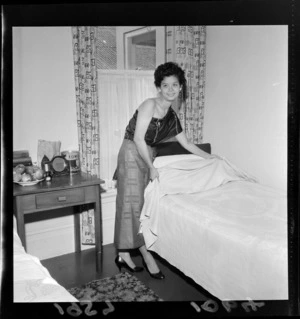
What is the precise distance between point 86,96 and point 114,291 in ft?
2.31

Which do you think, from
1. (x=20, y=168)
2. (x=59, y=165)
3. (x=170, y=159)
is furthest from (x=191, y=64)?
(x=20, y=168)

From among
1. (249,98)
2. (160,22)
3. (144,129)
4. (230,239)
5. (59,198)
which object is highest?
(160,22)

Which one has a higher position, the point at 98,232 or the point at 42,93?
the point at 42,93

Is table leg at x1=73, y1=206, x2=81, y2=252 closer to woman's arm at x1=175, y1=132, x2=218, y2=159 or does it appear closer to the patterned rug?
the patterned rug

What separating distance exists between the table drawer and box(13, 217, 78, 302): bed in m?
0.17

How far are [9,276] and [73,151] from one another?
477 millimetres

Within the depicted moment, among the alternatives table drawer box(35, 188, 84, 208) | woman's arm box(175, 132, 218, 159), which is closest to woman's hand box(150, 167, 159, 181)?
woman's arm box(175, 132, 218, 159)

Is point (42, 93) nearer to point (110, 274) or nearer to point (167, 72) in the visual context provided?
point (167, 72)

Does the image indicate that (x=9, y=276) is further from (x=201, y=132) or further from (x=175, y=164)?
(x=201, y=132)

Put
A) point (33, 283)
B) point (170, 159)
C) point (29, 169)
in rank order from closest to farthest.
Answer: point (33, 283) → point (29, 169) → point (170, 159)

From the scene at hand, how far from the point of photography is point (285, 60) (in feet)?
4.35

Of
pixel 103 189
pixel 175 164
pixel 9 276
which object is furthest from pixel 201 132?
pixel 9 276

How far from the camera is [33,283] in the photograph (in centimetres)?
122

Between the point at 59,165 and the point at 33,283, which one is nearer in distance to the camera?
the point at 33,283
